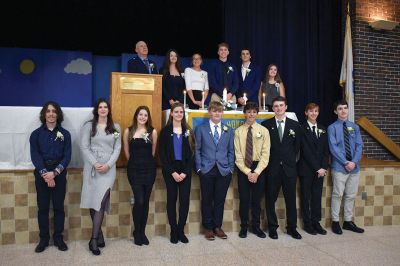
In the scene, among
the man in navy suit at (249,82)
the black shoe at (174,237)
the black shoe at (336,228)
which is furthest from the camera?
the man in navy suit at (249,82)

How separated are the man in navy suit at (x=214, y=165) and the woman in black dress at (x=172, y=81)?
970 mm

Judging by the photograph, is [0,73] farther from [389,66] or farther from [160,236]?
[389,66]

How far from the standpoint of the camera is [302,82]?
722 cm

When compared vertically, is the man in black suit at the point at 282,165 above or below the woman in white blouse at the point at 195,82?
below

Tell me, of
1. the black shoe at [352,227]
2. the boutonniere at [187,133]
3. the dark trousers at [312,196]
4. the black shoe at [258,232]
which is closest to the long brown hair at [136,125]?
the boutonniere at [187,133]

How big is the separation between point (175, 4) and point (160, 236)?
4742 millimetres

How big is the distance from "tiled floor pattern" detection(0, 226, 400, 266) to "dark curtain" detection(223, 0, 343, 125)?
357 cm

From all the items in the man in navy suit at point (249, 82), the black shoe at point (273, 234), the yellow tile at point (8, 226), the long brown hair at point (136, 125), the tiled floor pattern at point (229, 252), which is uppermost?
the man in navy suit at point (249, 82)

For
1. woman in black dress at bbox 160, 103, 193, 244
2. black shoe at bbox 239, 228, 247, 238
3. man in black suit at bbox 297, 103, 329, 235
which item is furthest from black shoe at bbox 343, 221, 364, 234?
woman in black dress at bbox 160, 103, 193, 244

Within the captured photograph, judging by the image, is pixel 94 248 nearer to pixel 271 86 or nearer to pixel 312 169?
pixel 312 169

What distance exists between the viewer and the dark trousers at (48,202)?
3547 millimetres

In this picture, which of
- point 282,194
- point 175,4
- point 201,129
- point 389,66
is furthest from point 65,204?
point 389,66

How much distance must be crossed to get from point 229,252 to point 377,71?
200 inches

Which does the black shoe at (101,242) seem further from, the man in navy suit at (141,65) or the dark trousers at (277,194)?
the man in navy suit at (141,65)
